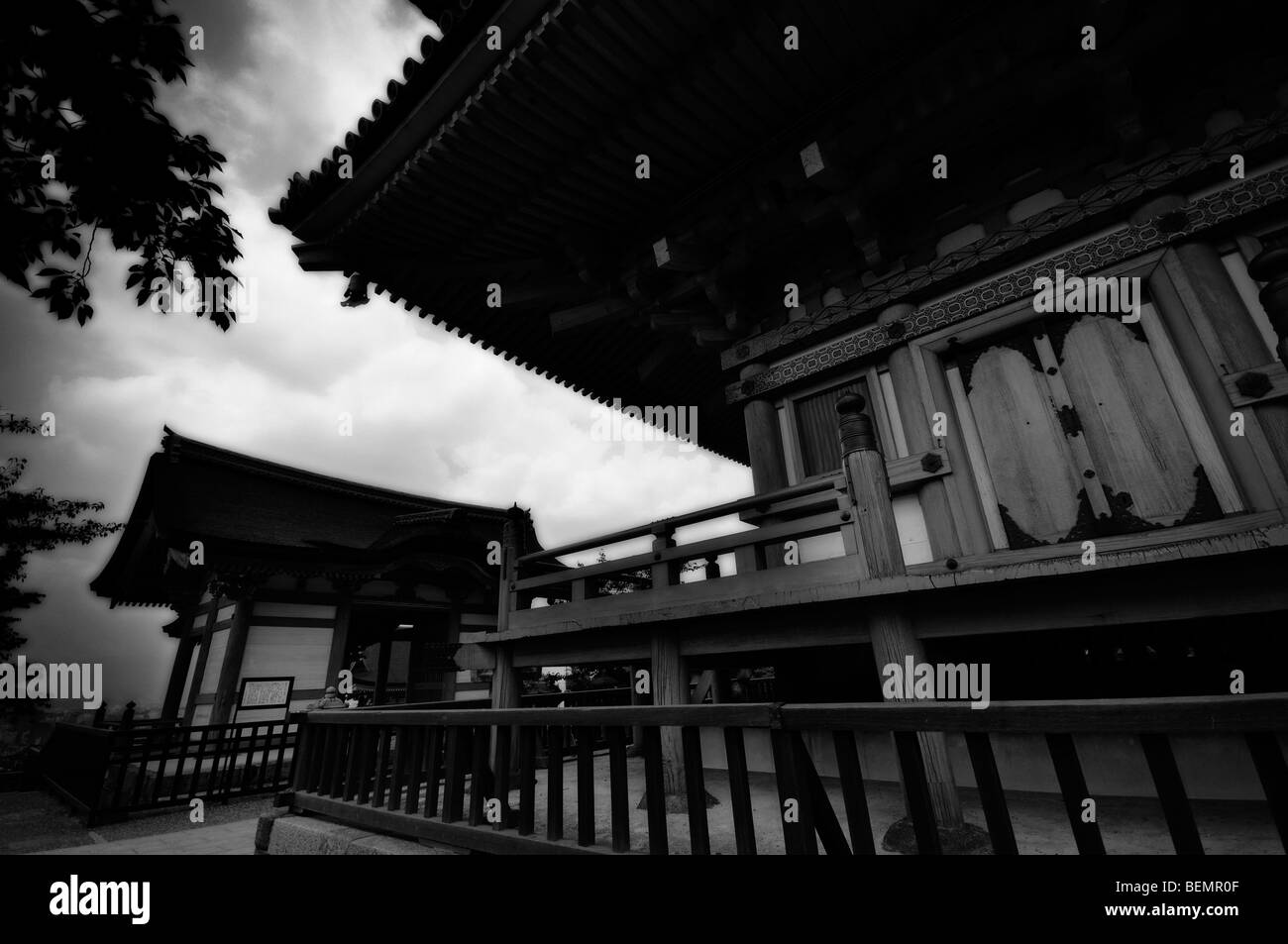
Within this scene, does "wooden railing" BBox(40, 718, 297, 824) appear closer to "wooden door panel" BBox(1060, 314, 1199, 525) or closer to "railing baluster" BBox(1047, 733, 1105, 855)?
"railing baluster" BBox(1047, 733, 1105, 855)

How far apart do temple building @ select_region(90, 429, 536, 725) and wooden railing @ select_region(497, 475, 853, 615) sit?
4917mm

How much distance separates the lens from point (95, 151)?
3.20m

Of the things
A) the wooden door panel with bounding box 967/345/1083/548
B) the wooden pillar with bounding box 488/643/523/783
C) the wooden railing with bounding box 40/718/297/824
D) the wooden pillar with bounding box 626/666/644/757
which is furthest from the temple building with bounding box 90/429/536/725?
the wooden door panel with bounding box 967/345/1083/548

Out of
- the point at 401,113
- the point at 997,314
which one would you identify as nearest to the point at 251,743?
the point at 401,113

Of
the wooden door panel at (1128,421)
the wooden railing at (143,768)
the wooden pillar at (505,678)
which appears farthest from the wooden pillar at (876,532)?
the wooden railing at (143,768)

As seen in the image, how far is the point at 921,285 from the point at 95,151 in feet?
19.3

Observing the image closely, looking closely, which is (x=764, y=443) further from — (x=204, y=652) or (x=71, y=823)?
(x=204, y=652)

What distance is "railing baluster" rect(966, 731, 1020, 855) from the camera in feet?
5.90

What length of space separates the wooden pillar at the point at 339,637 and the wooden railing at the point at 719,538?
8.06 meters

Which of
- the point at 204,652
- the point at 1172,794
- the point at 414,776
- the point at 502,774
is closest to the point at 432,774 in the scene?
the point at 414,776

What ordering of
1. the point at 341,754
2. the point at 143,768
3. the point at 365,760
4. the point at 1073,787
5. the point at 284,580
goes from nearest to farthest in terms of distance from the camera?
the point at 1073,787 → the point at 365,760 → the point at 341,754 → the point at 143,768 → the point at 284,580

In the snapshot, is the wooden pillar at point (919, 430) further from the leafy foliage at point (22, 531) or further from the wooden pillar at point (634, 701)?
the leafy foliage at point (22, 531)
